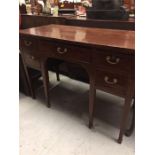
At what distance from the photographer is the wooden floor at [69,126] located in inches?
52.7

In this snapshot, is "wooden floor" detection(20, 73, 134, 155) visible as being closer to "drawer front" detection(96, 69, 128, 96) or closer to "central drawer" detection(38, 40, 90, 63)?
"drawer front" detection(96, 69, 128, 96)

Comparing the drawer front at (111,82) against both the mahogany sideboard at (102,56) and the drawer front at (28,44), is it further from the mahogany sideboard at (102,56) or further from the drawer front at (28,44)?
the drawer front at (28,44)

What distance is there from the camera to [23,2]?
2500mm

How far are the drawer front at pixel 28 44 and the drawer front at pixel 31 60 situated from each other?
0.06 m

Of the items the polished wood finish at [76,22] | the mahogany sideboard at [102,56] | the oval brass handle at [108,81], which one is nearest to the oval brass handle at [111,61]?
the mahogany sideboard at [102,56]

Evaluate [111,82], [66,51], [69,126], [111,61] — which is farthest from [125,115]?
[66,51]

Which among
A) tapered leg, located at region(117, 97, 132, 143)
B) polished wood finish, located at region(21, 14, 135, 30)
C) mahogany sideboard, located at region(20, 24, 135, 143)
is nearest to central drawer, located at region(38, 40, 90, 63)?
mahogany sideboard, located at region(20, 24, 135, 143)

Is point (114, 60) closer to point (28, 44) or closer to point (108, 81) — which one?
point (108, 81)

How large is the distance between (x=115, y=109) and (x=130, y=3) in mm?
1346

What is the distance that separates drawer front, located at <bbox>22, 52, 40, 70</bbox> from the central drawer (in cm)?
16

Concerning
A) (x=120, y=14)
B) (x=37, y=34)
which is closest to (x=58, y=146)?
(x=37, y=34)

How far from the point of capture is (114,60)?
3.68 feet
